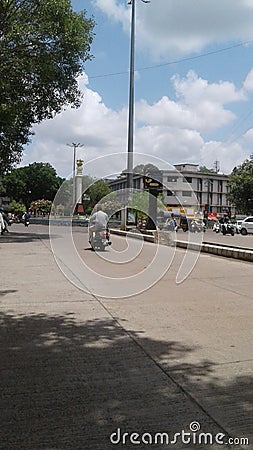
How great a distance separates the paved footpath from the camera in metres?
3.20

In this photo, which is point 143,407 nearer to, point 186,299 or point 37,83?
point 186,299

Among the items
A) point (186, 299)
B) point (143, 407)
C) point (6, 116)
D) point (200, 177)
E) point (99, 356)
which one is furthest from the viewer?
point (200, 177)

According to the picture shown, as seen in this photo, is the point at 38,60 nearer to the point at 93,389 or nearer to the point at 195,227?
the point at 93,389

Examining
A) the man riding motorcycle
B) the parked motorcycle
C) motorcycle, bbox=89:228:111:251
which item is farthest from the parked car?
motorcycle, bbox=89:228:111:251

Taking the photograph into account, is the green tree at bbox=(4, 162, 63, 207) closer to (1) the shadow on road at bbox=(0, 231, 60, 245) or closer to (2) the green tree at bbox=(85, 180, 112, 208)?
(1) the shadow on road at bbox=(0, 231, 60, 245)

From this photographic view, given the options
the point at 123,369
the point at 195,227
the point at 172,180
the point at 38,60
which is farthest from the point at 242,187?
the point at 123,369

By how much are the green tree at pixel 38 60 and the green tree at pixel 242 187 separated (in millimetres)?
39091

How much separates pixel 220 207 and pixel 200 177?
11137 mm

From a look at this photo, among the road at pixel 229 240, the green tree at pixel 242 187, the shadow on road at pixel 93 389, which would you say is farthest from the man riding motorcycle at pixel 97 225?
the green tree at pixel 242 187

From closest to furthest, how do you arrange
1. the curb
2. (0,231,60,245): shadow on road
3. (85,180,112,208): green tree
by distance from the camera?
the curb
(85,180,112,208): green tree
(0,231,60,245): shadow on road

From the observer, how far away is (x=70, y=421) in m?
3.32

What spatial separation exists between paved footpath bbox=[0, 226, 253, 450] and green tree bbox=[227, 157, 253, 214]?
5178cm

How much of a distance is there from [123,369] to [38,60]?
17.5 m

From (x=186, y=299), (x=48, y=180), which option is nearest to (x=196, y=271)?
(x=186, y=299)
